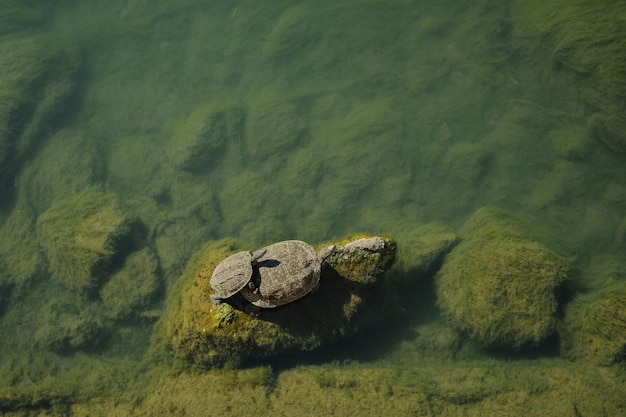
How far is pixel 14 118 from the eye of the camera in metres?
8.26

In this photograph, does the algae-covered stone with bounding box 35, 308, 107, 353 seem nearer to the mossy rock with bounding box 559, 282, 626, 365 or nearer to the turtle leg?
the turtle leg

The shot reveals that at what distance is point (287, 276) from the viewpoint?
4.66 metres

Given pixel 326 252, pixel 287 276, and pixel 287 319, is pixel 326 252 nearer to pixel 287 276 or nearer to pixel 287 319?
pixel 287 276

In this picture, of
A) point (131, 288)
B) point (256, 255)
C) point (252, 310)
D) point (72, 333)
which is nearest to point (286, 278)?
point (256, 255)

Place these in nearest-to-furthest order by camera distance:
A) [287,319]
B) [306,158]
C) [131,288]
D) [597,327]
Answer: [287,319] < [597,327] < [131,288] < [306,158]

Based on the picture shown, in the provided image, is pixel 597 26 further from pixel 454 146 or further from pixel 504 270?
pixel 504 270

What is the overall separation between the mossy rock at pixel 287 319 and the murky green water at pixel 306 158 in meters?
0.33

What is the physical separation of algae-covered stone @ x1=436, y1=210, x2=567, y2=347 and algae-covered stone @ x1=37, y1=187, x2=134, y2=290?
523 cm

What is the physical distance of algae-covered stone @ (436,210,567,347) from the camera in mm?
5477

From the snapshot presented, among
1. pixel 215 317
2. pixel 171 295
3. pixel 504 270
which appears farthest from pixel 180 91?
pixel 504 270

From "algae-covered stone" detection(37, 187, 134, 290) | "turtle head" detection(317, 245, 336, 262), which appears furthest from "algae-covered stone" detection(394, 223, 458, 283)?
"algae-covered stone" detection(37, 187, 134, 290)

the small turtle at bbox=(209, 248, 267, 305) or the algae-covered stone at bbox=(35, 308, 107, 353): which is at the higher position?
the small turtle at bbox=(209, 248, 267, 305)

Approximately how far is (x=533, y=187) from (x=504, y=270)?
7.44 ft

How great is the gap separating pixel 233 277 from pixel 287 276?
23.1 inches
